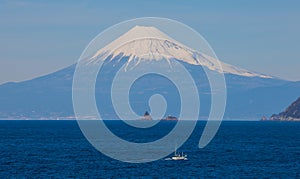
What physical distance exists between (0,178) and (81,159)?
21646 millimetres

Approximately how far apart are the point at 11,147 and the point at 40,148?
5553mm

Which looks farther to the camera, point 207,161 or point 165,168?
point 207,161

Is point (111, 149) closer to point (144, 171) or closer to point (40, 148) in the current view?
point (40, 148)

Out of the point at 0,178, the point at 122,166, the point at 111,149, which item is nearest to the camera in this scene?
the point at 0,178

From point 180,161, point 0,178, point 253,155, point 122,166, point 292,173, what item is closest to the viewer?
point 0,178

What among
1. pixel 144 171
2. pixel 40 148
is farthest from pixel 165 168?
pixel 40 148

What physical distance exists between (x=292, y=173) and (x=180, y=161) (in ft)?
56.6

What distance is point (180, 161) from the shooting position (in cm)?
9256

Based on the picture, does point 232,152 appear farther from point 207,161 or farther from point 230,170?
point 230,170

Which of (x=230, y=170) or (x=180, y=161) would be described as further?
(x=180, y=161)

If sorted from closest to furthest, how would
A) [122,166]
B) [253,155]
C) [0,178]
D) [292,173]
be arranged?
[0,178] → [292,173] → [122,166] → [253,155]

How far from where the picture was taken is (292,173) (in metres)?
79.4

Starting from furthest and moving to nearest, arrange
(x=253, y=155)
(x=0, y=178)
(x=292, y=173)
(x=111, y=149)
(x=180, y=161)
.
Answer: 1. (x=111, y=149)
2. (x=253, y=155)
3. (x=180, y=161)
4. (x=292, y=173)
5. (x=0, y=178)

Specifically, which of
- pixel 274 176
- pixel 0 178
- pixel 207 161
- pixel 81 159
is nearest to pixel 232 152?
pixel 207 161
